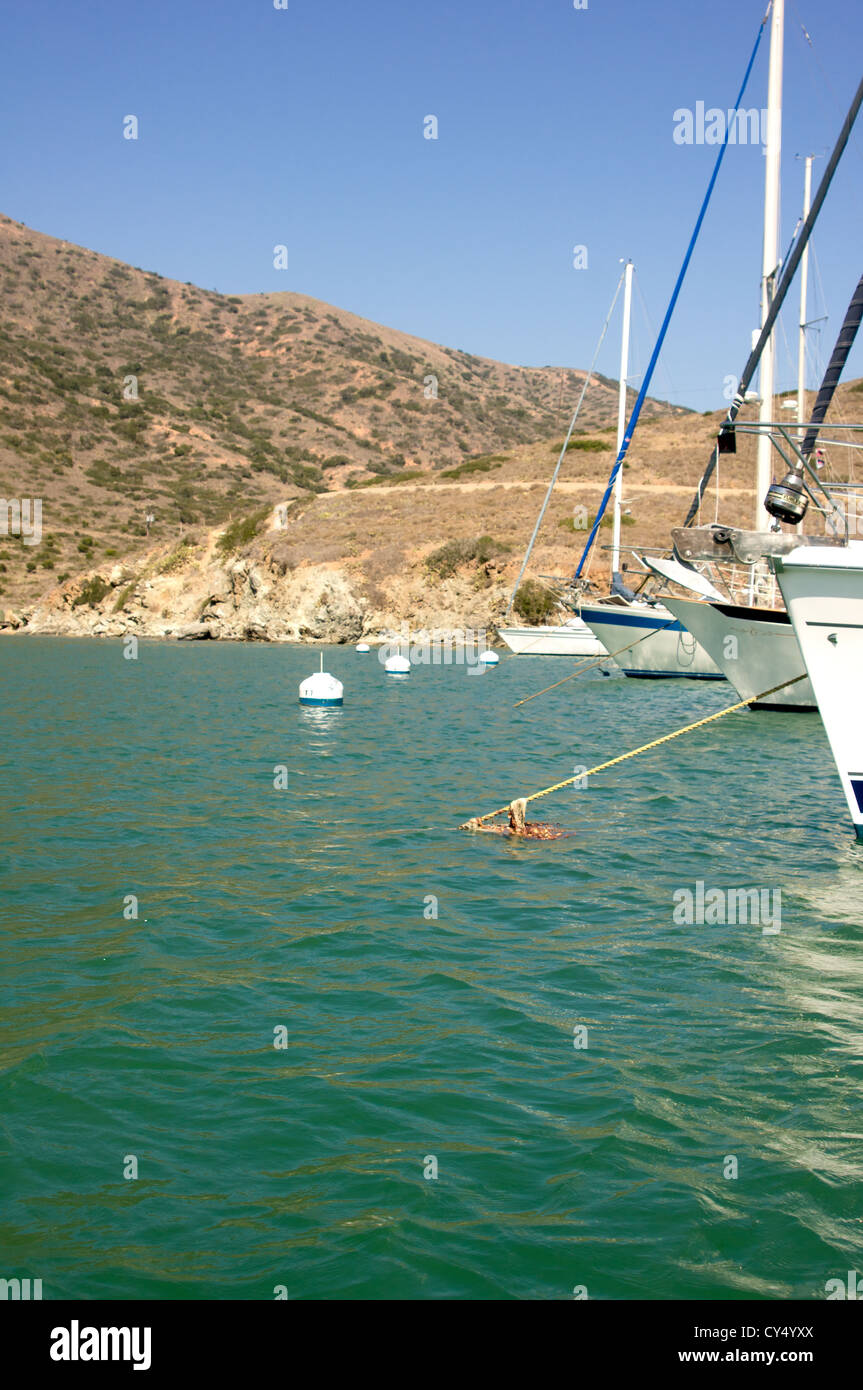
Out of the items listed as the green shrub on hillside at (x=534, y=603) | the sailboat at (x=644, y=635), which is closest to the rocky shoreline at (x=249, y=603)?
the green shrub on hillside at (x=534, y=603)

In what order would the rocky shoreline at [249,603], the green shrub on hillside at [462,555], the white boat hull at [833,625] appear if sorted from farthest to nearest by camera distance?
1. the green shrub on hillside at [462,555]
2. the rocky shoreline at [249,603]
3. the white boat hull at [833,625]

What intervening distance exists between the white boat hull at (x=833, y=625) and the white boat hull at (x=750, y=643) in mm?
11742

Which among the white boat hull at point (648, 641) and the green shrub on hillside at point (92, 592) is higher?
the green shrub on hillside at point (92, 592)

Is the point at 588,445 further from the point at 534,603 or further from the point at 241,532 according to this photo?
the point at 534,603

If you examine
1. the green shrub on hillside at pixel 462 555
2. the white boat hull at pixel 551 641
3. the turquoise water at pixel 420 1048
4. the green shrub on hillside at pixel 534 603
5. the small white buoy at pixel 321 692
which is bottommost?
the turquoise water at pixel 420 1048

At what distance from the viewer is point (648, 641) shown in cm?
A: 3362

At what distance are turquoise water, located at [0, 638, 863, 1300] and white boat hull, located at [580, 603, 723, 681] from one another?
17.8m

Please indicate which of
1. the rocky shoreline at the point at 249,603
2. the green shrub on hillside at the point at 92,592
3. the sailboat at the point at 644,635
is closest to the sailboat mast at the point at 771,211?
the sailboat at the point at 644,635

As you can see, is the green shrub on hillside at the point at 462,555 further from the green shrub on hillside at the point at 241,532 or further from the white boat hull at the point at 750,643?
the white boat hull at the point at 750,643

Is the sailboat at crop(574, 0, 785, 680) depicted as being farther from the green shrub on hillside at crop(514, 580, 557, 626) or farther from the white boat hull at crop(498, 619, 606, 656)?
the green shrub on hillside at crop(514, 580, 557, 626)

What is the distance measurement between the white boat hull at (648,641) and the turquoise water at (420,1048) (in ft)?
58.4

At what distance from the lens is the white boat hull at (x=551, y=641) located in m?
45.5

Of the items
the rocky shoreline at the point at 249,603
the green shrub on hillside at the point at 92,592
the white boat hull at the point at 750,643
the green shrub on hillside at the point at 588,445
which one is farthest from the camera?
the green shrub on hillside at the point at 588,445

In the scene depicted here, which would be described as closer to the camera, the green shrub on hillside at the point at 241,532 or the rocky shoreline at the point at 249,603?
the rocky shoreline at the point at 249,603
